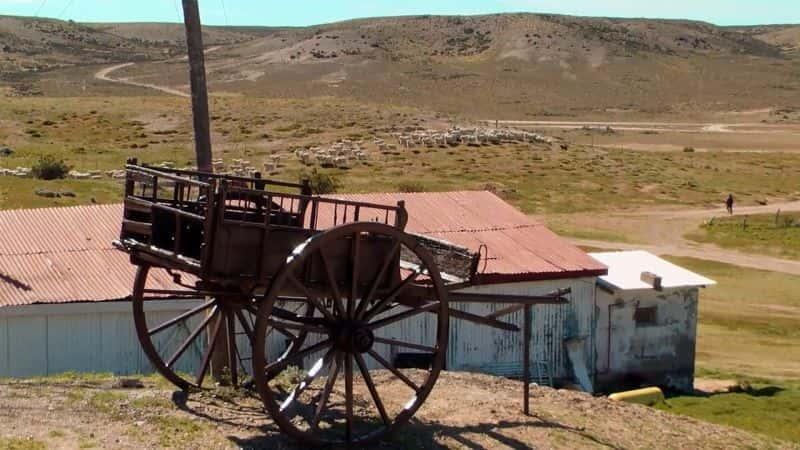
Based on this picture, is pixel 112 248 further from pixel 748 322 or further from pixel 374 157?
pixel 374 157

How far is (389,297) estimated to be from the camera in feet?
30.8

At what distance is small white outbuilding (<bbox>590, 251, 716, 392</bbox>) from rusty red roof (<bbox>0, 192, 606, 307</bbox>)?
1.31 m

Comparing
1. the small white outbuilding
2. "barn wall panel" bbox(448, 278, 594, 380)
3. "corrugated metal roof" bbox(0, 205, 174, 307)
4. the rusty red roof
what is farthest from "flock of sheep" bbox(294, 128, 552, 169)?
"corrugated metal roof" bbox(0, 205, 174, 307)

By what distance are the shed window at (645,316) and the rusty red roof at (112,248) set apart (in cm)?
179

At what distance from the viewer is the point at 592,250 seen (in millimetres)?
38844

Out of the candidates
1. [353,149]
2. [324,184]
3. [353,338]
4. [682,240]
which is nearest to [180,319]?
[353,338]

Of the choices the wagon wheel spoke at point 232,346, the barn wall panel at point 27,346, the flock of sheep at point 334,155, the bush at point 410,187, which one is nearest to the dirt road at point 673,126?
the flock of sheep at point 334,155

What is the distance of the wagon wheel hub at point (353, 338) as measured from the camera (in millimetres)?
9156

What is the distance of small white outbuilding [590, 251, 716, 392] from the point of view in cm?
1975

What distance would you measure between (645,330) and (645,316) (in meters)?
0.29

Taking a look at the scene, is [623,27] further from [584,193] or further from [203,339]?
[203,339]

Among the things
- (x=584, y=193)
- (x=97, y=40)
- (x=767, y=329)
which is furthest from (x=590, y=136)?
(x=97, y=40)

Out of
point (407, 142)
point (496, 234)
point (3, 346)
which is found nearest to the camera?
point (3, 346)

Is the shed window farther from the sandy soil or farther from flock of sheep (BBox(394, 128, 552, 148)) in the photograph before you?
flock of sheep (BBox(394, 128, 552, 148))
